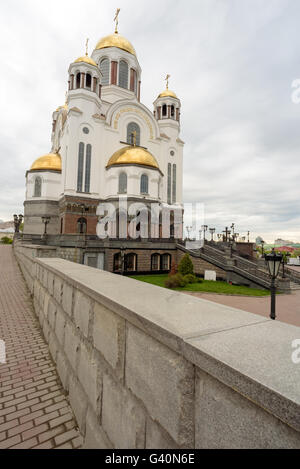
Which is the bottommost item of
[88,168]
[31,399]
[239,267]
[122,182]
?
[239,267]

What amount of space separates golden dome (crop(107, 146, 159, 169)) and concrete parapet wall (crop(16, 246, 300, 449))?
91.2 feet

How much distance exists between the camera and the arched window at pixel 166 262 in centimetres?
2578

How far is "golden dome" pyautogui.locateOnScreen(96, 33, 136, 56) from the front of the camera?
3662 centimetres

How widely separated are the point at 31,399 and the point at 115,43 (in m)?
46.4

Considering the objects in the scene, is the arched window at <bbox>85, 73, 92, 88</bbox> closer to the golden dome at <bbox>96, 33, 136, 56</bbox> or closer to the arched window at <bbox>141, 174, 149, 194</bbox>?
the golden dome at <bbox>96, 33, 136, 56</bbox>

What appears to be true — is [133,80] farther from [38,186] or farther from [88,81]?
[38,186]

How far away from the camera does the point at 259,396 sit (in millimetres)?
903

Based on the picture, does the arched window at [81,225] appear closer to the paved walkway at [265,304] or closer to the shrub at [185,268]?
the shrub at [185,268]

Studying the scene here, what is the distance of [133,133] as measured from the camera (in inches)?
1347

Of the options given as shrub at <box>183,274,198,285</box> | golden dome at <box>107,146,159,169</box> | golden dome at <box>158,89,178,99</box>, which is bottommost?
shrub at <box>183,274,198,285</box>

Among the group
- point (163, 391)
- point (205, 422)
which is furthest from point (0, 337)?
point (205, 422)

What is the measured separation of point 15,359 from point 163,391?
13.3 feet

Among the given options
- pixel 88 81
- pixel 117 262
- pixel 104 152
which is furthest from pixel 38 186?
pixel 117 262

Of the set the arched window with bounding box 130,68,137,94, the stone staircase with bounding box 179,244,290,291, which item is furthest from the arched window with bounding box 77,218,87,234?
the arched window with bounding box 130,68,137,94
